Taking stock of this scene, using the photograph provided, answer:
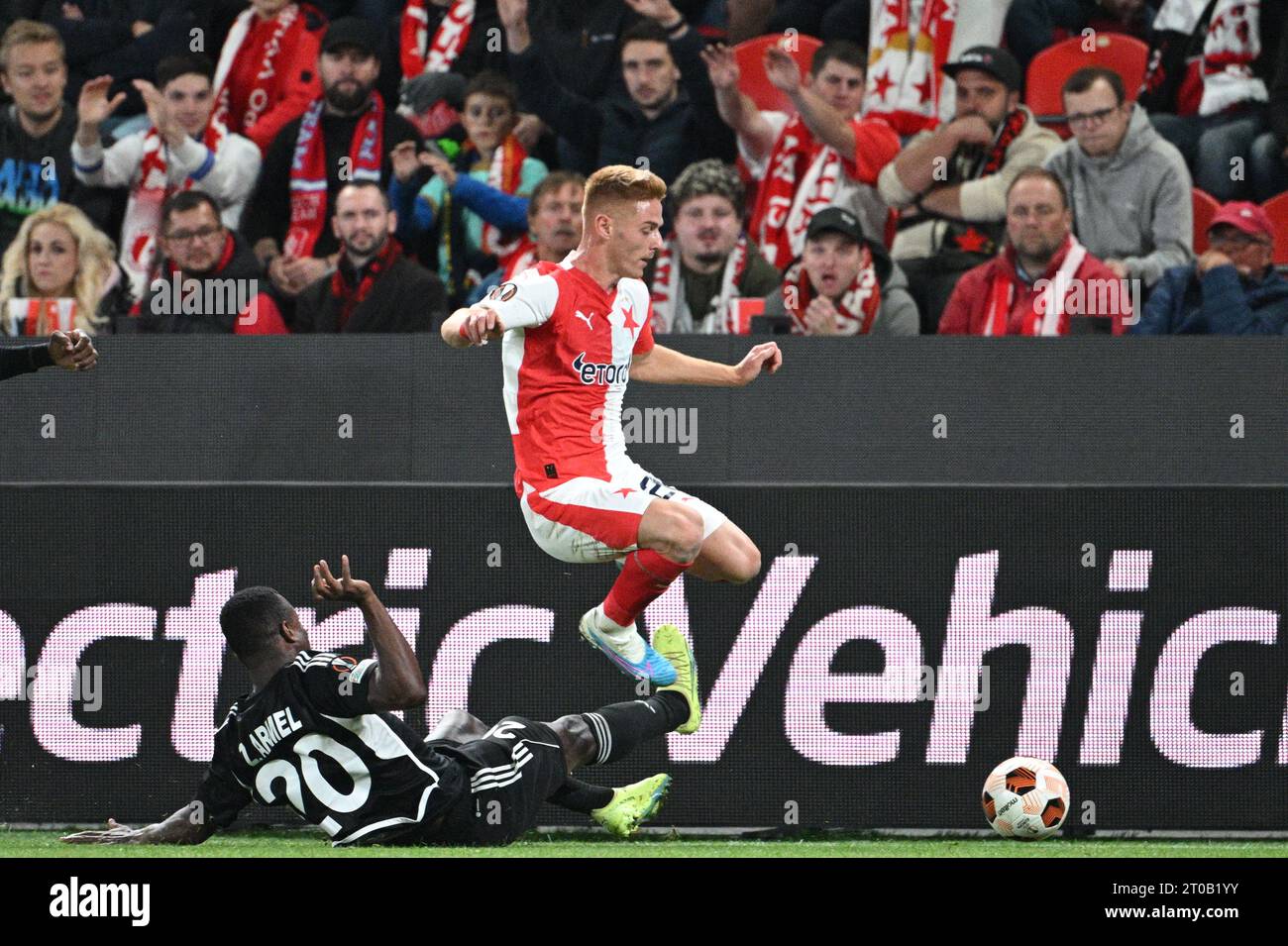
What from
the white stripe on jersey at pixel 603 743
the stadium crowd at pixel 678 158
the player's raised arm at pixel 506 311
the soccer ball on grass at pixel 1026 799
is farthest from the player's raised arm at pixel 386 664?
the stadium crowd at pixel 678 158

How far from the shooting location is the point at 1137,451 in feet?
24.8

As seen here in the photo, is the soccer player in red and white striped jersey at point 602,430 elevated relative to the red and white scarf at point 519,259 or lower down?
lower down

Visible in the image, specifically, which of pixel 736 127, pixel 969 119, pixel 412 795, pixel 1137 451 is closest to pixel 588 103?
pixel 736 127

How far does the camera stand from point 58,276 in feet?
30.3

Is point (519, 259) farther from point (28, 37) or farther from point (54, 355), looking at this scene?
point (54, 355)

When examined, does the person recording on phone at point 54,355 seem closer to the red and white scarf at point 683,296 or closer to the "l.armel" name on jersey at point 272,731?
the "l.armel" name on jersey at point 272,731

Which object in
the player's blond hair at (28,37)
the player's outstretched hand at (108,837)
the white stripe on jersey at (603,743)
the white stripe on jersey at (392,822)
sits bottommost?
the player's outstretched hand at (108,837)

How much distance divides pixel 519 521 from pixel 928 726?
1.85m

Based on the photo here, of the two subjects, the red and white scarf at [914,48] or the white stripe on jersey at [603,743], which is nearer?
the white stripe on jersey at [603,743]

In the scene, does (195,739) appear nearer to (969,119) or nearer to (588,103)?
(588,103)

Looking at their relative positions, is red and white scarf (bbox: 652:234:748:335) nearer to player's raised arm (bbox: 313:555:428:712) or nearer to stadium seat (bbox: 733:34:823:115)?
stadium seat (bbox: 733:34:823:115)

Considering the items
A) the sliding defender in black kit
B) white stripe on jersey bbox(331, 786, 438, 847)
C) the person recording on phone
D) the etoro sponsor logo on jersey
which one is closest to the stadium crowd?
the etoro sponsor logo on jersey

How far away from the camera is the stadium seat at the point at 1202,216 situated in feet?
30.6

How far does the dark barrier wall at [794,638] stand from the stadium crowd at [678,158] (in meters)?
1.64
